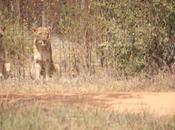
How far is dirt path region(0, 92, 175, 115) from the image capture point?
30.7 feet

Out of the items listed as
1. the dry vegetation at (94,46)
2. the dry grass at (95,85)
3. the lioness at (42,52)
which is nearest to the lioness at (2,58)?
the dry vegetation at (94,46)

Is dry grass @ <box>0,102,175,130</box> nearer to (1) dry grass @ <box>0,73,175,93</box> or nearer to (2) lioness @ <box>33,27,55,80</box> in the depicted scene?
(1) dry grass @ <box>0,73,175,93</box>

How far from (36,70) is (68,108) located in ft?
16.8

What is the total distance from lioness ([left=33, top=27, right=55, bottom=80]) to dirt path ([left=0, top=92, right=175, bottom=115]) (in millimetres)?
2711

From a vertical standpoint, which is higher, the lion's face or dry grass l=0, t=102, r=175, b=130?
the lion's face

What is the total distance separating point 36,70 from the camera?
13.9 metres

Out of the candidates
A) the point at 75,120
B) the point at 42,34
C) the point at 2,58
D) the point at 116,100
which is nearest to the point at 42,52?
the point at 42,34

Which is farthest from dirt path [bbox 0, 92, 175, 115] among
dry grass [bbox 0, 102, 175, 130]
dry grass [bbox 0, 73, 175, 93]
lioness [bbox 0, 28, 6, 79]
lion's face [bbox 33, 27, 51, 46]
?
lion's face [bbox 33, 27, 51, 46]

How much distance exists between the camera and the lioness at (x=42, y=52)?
13.9 meters

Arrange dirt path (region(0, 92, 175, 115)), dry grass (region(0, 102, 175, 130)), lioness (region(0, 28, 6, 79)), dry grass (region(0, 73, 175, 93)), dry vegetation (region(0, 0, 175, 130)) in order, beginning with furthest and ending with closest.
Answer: lioness (region(0, 28, 6, 79)) → dry vegetation (region(0, 0, 175, 130)) → dry grass (region(0, 73, 175, 93)) → dirt path (region(0, 92, 175, 115)) → dry grass (region(0, 102, 175, 130))

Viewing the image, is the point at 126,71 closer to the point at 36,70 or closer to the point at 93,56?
the point at 93,56

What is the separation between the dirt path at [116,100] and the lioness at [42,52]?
→ 271 cm

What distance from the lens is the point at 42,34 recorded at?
13953 mm

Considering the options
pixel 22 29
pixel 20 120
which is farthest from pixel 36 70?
pixel 20 120
